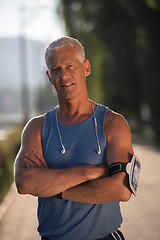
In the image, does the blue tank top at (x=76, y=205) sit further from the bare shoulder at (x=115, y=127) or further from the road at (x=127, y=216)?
the road at (x=127, y=216)

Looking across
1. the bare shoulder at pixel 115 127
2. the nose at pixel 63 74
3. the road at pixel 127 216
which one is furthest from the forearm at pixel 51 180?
the road at pixel 127 216

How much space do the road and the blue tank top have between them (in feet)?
13.5

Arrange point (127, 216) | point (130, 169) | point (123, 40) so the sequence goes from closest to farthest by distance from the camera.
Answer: point (130, 169)
point (127, 216)
point (123, 40)

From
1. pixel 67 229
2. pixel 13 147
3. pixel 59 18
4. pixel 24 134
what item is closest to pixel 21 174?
pixel 24 134

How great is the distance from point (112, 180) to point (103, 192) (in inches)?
3.8

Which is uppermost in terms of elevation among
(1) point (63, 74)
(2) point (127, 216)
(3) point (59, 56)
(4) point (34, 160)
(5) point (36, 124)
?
(3) point (59, 56)

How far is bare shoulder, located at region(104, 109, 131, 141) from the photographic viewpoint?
116 inches

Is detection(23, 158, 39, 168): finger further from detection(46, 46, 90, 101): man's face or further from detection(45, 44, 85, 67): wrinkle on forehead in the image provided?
detection(45, 44, 85, 67): wrinkle on forehead

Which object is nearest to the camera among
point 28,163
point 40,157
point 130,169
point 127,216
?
point 130,169

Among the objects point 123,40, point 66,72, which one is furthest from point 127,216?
point 123,40

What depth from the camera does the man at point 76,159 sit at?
9.57ft

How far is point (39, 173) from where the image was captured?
307 cm

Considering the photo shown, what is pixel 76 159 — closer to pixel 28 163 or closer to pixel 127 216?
pixel 28 163

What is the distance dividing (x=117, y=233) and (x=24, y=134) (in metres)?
0.88
